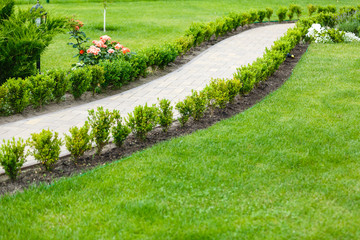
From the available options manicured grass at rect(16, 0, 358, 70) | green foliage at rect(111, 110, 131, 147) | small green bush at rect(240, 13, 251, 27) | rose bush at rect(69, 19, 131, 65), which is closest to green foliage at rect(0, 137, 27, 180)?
green foliage at rect(111, 110, 131, 147)

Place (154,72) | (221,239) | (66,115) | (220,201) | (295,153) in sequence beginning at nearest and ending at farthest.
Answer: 1. (221,239)
2. (220,201)
3. (295,153)
4. (66,115)
5. (154,72)

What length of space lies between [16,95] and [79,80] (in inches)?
51.5

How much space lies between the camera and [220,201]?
4562mm

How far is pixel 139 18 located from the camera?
19.3 metres

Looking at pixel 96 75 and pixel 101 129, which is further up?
pixel 96 75

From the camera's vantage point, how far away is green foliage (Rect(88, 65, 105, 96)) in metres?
8.25

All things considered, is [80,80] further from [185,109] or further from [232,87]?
[232,87]

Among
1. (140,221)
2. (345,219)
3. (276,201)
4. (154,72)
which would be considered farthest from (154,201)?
(154,72)

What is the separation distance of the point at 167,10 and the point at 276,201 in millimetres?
19152

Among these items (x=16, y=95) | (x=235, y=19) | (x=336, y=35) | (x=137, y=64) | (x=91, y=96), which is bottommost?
(x=91, y=96)

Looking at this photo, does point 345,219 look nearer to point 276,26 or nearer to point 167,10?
point 276,26

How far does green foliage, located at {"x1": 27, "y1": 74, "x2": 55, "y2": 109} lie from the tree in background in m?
0.64

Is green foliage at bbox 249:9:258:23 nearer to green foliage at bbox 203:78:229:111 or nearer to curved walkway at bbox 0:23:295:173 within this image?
curved walkway at bbox 0:23:295:173

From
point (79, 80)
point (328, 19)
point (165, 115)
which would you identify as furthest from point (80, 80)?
point (328, 19)
